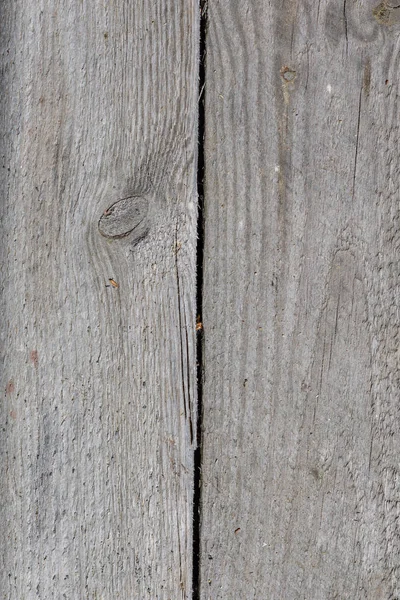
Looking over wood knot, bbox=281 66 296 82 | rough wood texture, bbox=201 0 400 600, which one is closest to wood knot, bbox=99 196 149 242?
rough wood texture, bbox=201 0 400 600

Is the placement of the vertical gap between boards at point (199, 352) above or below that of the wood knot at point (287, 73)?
below

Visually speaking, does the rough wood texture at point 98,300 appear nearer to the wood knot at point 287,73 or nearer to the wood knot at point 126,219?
the wood knot at point 126,219

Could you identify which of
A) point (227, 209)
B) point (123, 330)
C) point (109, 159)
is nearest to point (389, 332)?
point (227, 209)

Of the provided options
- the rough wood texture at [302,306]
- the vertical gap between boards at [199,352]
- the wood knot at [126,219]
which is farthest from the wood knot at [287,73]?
the wood knot at [126,219]

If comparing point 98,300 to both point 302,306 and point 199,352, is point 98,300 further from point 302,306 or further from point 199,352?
point 302,306

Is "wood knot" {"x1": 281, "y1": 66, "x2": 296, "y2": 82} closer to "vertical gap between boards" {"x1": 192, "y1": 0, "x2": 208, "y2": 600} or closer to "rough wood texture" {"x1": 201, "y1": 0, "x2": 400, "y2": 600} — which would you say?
"rough wood texture" {"x1": 201, "y1": 0, "x2": 400, "y2": 600}

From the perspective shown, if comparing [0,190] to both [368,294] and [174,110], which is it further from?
[368,294]

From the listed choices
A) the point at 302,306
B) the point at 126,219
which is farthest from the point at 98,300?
the point at 302,306
